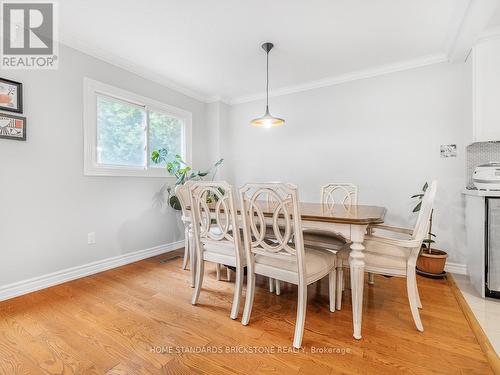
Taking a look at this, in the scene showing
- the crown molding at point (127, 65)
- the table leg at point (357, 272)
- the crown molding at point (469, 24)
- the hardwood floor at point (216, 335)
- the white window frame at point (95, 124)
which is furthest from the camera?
the white window frame at point (95, 124)

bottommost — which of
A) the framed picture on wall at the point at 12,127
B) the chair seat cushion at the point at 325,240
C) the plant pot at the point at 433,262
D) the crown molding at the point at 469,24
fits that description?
the plant pot at the point at 433,262

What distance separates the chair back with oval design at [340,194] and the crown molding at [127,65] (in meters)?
2.40

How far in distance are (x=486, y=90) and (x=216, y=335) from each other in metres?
3.17

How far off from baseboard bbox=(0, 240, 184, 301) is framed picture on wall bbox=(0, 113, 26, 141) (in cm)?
125

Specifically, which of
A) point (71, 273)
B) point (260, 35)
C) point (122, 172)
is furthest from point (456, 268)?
point (71, 273)

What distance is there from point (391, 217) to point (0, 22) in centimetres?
428

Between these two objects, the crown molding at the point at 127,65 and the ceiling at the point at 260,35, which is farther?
the crown molding at the point at 127,65

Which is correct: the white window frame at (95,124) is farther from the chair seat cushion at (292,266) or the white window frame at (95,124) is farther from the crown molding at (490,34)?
the crown molding at (490,34)

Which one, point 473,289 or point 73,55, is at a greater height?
point 73,55

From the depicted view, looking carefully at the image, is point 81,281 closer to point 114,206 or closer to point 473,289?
point 114,206

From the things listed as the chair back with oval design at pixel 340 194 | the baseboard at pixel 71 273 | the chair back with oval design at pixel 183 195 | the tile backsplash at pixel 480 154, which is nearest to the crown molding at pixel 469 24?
the tile backsplash at pixel 480 154

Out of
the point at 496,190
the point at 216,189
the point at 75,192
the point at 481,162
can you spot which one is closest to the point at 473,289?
the point at 496,190

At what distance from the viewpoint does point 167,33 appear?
2346 millimetres

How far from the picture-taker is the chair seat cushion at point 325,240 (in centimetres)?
196
